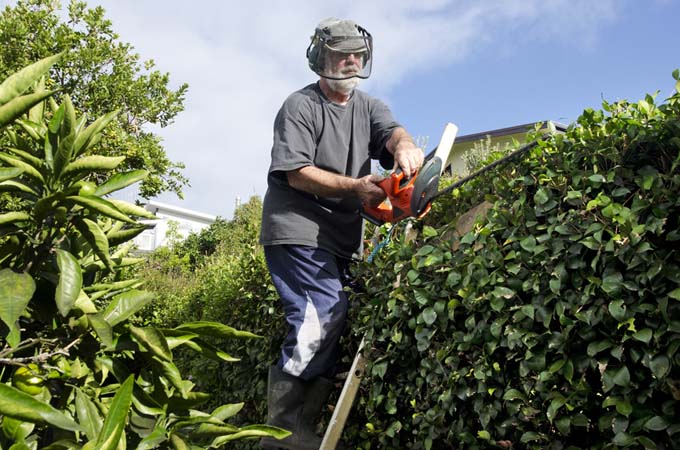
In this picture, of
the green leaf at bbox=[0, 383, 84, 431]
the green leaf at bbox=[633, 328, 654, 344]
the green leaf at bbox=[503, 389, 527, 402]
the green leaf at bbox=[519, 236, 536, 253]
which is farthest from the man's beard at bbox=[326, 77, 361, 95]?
the green leaf at bbox=[0, 383, 84, 431]

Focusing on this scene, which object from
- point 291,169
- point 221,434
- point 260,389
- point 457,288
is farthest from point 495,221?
point 260,389

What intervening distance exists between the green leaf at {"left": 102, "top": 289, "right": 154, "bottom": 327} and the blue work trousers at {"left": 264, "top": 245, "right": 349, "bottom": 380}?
1536 millimetres

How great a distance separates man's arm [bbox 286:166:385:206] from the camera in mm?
3217

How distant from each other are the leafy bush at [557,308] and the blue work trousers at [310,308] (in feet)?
1.35

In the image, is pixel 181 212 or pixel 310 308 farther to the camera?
pixel 181 212

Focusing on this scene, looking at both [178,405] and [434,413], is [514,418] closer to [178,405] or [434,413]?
[434,413]


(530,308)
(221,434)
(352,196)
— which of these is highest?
(352,196)

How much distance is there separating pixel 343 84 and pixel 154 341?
232 cm

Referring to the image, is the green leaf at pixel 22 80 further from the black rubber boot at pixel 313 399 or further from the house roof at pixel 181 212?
the house roof at pixel 181 212

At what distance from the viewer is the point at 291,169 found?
10.8 feet

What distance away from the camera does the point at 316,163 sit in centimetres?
354

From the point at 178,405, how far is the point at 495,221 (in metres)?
1.38

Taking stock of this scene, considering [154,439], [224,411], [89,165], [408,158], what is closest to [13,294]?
[89,165]

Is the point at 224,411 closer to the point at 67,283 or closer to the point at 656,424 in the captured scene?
the point at 67,283
